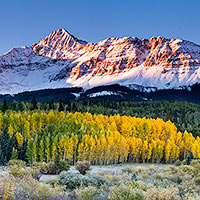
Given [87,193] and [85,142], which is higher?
[87,193]

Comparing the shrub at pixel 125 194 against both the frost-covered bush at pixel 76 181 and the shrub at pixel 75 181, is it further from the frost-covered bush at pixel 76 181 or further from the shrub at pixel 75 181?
the shrub at pixel 75 181

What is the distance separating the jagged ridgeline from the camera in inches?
2282

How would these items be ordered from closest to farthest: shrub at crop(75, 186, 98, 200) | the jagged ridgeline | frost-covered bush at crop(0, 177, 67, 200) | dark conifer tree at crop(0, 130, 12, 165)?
frost-covered bush at crop(0, 177, 67, 200), shrub at crop(75, 186, 98, 200), the jagged ridgeline, dark conifer tree at crop(0, 130, 12, 165)

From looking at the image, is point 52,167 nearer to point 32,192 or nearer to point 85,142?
point 32,192

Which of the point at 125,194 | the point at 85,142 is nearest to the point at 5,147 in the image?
the point at 85,142

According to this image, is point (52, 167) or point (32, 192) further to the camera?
point (52, 167)

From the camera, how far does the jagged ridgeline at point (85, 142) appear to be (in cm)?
5797

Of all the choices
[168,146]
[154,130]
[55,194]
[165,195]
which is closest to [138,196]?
[165,195]

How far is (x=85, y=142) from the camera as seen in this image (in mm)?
61094

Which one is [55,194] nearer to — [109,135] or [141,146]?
[109,135]

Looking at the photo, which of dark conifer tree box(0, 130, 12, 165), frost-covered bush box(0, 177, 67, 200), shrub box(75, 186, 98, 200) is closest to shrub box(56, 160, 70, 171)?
frost-covered bush box(0, 177, 67, 200)

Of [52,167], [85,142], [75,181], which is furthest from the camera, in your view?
[85,142]

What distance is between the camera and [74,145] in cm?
5997

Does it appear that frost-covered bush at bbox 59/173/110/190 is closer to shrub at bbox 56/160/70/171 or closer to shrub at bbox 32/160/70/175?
shrub at bbox 32/160/70/175
